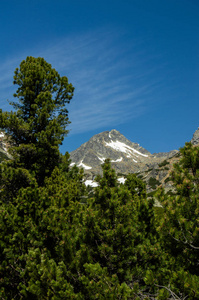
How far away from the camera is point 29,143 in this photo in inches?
529

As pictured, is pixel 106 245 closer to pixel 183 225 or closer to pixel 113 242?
pixel 113 242

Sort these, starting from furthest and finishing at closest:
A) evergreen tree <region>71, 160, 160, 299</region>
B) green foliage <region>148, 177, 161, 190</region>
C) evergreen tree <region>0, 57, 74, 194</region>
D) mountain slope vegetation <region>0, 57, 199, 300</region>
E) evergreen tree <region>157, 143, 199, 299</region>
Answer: green foliage <region>148, 177, 161, 190</region>
evergreen tree <region>0, 57, 74, 194</region>
evergreen tree <region>71, 160, 160, 299</region>
evergreen tree <region>157, 143, 199, 299</region>
mountain slope vegetation <region>0, 57, 199, 300</region>

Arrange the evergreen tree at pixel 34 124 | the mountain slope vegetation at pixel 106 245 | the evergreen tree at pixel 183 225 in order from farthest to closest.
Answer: the evergreen tree at pixel 34 124 < the evergreen tree at pixel 183 225 < the mountain slope vegetation at pixel 106 245

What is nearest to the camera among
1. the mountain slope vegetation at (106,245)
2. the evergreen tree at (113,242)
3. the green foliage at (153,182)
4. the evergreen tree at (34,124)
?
the mountain slope vegetation at (106,245)

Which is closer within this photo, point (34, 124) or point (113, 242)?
point (113, 242)

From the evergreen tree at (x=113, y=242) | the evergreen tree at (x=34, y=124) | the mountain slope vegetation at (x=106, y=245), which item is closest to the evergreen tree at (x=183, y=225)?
the mountain slope vegetation at (x=106, y=245)

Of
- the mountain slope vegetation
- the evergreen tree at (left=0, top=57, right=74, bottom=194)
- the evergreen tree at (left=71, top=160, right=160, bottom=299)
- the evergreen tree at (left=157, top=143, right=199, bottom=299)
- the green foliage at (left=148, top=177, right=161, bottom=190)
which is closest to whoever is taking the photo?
the mountain slope vegetation

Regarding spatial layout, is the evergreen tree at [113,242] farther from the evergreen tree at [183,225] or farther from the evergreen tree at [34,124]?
the evergreen tree at [34,124]

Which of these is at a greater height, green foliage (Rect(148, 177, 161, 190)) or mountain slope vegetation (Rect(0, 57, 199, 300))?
green foliage (Rect(148, 177, 161, 190))

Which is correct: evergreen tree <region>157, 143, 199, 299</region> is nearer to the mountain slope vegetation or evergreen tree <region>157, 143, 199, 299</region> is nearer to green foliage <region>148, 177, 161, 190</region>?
the mountain slope vegetation

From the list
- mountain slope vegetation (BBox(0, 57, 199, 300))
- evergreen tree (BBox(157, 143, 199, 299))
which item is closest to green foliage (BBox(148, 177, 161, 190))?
mountain slope vegetation (BBox(0, 57, 199, 300))

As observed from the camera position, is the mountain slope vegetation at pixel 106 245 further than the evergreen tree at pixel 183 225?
No

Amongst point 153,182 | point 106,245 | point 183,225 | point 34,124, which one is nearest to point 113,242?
point 106,245

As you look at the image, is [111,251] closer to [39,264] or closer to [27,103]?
[39,264]
